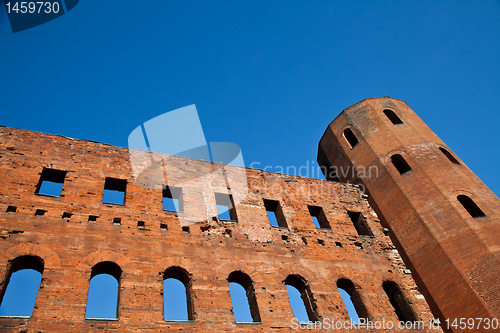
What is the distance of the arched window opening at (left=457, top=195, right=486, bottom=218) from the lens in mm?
13930

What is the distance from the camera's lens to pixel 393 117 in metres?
18.9

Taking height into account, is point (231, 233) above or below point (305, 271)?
above

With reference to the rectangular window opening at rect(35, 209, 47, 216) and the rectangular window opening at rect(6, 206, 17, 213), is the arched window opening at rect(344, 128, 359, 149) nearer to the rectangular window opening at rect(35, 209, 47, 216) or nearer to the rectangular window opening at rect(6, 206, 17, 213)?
the rectangular window opening at rect(35, 209, 47, 216)

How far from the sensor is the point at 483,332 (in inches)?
444

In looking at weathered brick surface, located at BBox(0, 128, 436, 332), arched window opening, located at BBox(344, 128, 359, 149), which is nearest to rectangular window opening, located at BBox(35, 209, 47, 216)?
weathered brick surface, located at BBox(0, 128, 436, 332)

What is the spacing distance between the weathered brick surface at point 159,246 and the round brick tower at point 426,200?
83.9 inches

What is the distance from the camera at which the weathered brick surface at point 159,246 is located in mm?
8133

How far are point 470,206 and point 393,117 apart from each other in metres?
6.18

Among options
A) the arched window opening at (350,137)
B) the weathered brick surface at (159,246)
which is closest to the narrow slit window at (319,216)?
the weathered brick surface at (159,246)

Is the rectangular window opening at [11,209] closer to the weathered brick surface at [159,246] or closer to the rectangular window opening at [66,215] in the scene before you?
the weathered brick surface at [159,246]

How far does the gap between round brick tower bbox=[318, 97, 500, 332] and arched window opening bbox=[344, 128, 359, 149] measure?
5cm

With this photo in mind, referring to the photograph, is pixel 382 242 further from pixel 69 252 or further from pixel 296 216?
pixel 69 252

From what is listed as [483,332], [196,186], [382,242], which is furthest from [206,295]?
[483,332]

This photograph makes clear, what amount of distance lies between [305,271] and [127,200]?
17.2 ft
